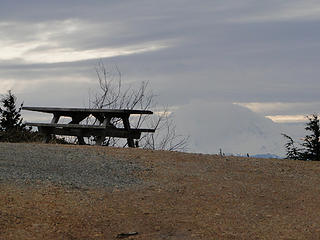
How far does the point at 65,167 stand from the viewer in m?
9.55

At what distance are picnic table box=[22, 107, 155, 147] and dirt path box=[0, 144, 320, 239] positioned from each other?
3.60m

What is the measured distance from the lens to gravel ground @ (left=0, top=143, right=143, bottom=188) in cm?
855

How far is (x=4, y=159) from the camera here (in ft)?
32.1

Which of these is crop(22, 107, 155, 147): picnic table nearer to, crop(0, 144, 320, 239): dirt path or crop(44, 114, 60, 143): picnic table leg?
crop(44, 114, 60, 143): picnic table leg

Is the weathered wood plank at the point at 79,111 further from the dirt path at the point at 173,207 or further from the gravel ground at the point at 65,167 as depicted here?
the dirt path at the point at 173,207

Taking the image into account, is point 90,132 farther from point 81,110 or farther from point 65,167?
point 65,167

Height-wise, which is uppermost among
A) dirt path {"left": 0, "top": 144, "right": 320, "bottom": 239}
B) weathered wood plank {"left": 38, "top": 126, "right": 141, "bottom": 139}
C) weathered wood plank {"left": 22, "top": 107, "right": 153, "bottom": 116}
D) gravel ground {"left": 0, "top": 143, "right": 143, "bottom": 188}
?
weathered wood plank {"left": 22, "top": 107, "right": 153, "bottom": 116}

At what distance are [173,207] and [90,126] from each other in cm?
656

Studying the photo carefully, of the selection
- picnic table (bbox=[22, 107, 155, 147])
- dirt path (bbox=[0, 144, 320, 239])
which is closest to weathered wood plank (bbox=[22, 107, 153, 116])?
picnic table (bbox=[22, 107, 155, 147])

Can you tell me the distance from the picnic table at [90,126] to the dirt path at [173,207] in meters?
3.60

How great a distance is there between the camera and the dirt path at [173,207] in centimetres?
660

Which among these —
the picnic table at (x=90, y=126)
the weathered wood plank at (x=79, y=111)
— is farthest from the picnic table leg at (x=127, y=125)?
the weathered wood plank at (x=79, y=111)

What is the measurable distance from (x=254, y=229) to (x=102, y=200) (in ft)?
7.89

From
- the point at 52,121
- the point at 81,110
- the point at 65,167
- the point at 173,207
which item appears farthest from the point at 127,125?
the point at 173,207
